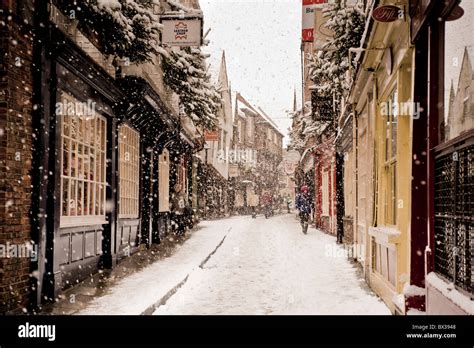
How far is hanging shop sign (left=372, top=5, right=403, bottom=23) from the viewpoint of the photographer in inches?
227

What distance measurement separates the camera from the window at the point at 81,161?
7.56 meters

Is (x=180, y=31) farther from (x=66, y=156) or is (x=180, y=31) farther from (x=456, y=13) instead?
(x=456, y=13)

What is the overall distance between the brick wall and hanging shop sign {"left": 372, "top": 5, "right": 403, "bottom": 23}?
398cm

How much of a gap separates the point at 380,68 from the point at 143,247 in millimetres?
7877

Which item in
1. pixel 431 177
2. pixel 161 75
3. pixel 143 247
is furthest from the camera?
pixel 161 75

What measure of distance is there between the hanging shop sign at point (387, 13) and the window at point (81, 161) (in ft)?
13.5

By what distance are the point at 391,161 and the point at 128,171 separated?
263 inches

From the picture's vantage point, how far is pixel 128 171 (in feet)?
38.8

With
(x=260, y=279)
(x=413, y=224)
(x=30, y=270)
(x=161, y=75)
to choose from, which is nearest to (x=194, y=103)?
(x=161, y=75)

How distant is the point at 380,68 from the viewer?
7.71 m

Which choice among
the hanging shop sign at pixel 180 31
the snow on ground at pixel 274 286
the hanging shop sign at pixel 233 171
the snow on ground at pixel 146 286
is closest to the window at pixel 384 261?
the snow on ground at pixel 274 286

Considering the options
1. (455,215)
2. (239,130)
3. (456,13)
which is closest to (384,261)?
(455,215)

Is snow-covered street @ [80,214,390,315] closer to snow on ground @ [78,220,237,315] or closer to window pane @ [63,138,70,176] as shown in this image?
snow on ground @ [78,220,237,315]
